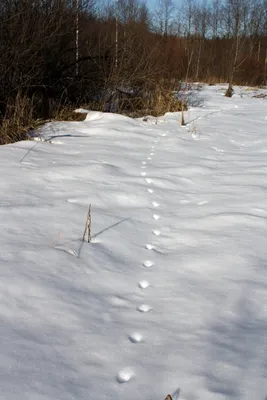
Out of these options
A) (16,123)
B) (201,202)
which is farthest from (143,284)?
(16,123)

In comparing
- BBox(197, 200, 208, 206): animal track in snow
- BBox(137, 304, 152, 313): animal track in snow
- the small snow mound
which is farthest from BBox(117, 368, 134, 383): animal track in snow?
the small snow mound

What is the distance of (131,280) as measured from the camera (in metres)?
1.99

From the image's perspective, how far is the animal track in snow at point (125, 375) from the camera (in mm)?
1307

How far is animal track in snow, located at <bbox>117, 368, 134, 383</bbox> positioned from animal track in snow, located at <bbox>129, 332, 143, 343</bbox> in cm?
17

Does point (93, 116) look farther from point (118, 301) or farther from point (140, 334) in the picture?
point (140, 334)

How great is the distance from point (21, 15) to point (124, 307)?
6.01m

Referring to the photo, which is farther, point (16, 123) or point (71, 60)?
point (71, 60)

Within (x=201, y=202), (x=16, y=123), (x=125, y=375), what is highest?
(x=16, y=123)

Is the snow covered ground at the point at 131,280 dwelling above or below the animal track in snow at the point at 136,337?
above

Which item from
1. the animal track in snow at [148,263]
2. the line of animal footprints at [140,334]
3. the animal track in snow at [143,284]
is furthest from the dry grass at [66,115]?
the animal track in snow at [143,284]

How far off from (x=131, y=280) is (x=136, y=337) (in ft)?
1.54

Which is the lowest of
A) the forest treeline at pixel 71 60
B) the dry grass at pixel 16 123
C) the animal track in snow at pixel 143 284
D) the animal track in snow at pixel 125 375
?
the animal track in snow at pixel 125 375

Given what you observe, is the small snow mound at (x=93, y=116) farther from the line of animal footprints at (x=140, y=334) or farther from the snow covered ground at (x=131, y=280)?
the line of animal footprints at (x=140, y=334)

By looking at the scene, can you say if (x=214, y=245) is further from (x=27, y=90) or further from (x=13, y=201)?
(x=27, y=90)
